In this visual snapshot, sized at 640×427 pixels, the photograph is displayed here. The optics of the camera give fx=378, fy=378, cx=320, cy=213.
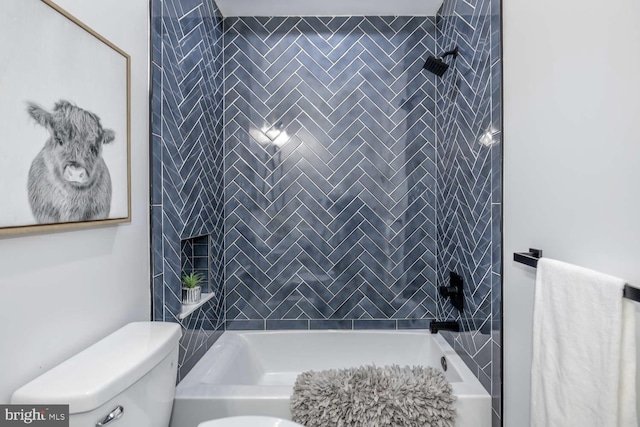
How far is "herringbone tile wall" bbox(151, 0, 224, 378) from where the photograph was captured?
5.66 feet

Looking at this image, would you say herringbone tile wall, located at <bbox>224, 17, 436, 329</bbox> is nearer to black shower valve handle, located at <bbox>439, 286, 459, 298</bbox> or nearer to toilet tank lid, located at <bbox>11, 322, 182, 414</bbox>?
black shower valve handle, located at <bbox>439, 286, 459, 298</bbox>

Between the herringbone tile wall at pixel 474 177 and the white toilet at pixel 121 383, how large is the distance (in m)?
1.02

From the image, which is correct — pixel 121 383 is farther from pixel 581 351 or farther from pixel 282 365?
pixel 282 365

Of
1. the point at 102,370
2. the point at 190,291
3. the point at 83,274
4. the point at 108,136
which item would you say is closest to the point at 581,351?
the point at 102,370

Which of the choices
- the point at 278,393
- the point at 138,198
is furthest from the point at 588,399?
the point at 138,198

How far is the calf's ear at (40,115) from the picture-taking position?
99cm

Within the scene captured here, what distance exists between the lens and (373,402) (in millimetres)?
1603

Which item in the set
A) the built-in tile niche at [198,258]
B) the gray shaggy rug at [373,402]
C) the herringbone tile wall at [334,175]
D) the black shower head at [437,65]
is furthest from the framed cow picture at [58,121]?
the black shower head at [437,65]

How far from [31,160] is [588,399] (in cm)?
157

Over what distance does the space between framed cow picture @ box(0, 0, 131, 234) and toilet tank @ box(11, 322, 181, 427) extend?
0.40m

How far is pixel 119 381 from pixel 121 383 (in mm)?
12

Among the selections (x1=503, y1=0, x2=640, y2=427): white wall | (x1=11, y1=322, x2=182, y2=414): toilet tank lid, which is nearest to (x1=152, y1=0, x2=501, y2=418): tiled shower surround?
(x1=503, y1=0, x2=640, y2=427): white wall

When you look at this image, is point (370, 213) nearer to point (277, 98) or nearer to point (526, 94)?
point (277, 98)

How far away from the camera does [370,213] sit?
8.55ft
